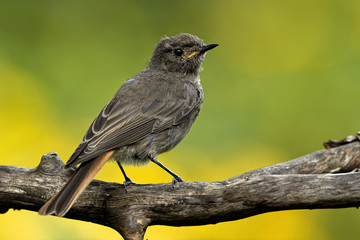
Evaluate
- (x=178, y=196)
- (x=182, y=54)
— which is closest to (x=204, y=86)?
(x=182, y=54)

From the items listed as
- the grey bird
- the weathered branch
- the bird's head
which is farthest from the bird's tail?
the bird's head

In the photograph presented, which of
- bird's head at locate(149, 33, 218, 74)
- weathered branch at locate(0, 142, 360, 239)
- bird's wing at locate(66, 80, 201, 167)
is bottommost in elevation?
weathered branch at locate(0, 142, 360, 239)

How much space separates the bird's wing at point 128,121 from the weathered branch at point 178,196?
31cm

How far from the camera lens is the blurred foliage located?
6172mm

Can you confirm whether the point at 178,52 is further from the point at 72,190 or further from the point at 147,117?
the point at 72,190

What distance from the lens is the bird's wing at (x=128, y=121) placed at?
201 inches

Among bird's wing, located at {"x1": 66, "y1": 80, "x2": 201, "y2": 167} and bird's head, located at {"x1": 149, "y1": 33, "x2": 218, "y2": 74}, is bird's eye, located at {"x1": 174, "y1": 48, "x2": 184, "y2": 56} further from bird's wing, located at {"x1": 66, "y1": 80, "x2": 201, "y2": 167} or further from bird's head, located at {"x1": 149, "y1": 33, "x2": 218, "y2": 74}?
bird's wing, located at {"x1": 66, "y1": 80, "x2": 201, "y2": 167}

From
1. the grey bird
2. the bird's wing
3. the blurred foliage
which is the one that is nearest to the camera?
the grey bird

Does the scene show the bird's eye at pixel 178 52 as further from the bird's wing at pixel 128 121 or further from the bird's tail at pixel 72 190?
A: the bird's tail at pixel 72 190

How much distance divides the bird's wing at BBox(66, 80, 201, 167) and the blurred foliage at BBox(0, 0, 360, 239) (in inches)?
18.5

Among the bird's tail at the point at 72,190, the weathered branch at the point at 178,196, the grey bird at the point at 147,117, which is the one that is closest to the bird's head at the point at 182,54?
the grey bird at the point at 147,117

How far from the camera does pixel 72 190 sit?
4.68 metres

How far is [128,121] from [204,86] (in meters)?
1.46

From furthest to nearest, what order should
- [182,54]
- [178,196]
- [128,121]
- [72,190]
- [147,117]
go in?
[182,54], [147,117], [128,121], [178,196], [72,190]
